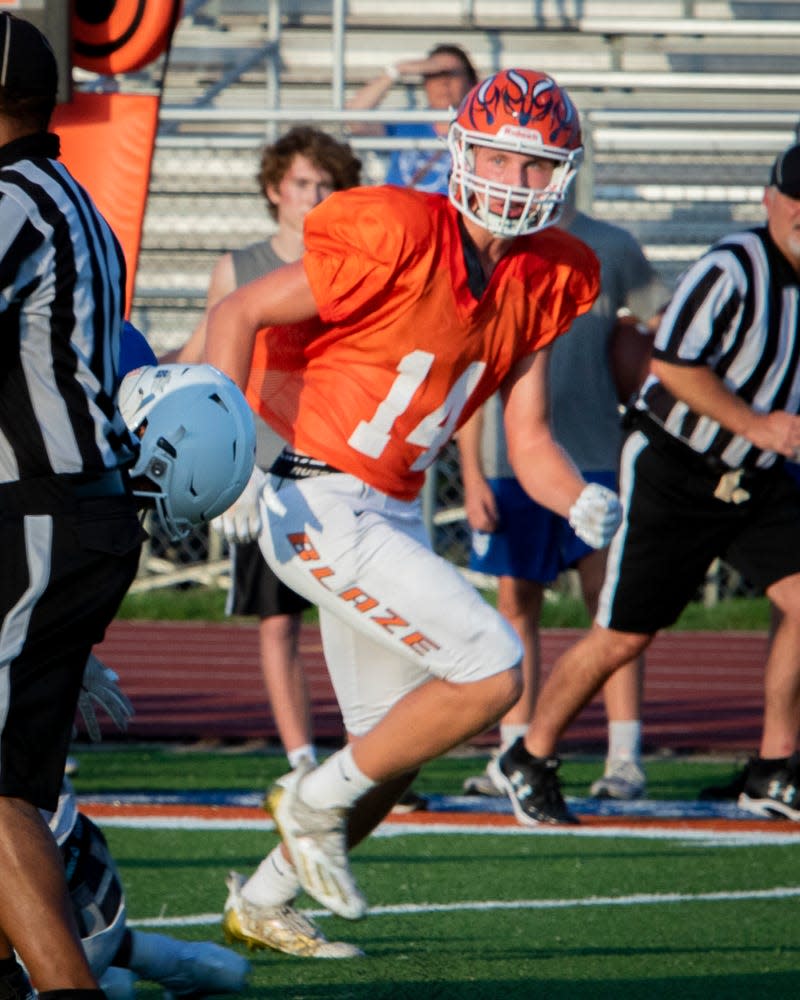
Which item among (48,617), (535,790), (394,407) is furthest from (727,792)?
(48,617)

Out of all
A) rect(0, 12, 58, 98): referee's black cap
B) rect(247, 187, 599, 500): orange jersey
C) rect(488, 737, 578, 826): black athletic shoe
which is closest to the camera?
rect(0, 12, 58, 98): referee's black cap

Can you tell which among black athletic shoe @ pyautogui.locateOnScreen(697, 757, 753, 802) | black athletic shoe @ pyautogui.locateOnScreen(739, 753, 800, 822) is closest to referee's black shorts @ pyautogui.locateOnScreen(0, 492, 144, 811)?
black athletic shoe @ pyautogui.locateOnScreen(739, 753, 800, 822)

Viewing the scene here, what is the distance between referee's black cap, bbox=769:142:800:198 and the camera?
593cm

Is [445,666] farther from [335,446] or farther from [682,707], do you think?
[682,707]

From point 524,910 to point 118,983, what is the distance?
1.46 meters

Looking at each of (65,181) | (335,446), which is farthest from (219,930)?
(65,181)

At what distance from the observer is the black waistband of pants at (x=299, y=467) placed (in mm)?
4285

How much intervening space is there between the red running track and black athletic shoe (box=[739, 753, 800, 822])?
1387 millimetres

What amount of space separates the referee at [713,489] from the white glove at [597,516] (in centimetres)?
167

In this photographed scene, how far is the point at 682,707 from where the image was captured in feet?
28.5

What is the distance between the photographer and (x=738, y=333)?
19.5ft

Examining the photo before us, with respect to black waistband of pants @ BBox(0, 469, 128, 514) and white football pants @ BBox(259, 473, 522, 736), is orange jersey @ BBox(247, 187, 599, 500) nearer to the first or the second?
white football pants @ BBox(259, 473, 522, 736)

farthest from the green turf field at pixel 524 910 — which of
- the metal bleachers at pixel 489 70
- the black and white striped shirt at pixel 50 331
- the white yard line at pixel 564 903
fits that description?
the metal bleachers at pixel 489 70

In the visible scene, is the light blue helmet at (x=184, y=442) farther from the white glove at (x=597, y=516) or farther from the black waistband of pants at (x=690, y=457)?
the black waistband of pants at (x=690, y=457)
